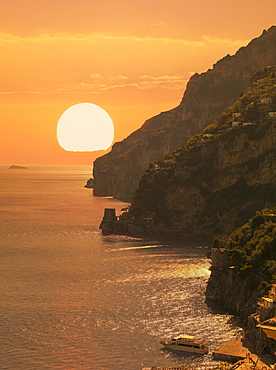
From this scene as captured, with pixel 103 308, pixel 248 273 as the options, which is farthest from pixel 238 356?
pixel 103 308

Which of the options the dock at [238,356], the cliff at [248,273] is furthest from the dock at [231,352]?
the cliff at [248,273]

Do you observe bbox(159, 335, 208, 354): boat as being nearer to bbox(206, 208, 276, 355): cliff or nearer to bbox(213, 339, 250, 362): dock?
bbox(213, 339, 250, 362): dock

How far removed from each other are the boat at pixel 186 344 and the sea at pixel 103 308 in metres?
0.94

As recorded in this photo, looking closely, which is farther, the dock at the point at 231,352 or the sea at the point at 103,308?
the sea at the point at 103,308

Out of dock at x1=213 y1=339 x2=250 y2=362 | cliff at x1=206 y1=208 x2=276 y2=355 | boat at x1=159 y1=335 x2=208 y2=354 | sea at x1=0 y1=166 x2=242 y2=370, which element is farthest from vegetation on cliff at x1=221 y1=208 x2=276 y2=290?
boat at x1=159 y1=335 x2=208 y2=354

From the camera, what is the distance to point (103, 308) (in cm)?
9769

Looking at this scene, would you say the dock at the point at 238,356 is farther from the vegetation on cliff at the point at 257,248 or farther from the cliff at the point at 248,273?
the vegetation on cliff at the point at 257,248

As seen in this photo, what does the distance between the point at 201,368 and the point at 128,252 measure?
82245mm

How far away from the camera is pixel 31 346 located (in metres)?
80.5

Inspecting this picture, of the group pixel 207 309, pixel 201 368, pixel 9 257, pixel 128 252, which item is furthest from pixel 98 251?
pixel 201 368

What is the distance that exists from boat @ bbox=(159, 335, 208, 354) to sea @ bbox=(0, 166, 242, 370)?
938mm

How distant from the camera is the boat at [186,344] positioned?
78.1 m

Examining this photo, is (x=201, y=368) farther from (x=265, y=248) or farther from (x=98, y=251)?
(x=98, y=251)

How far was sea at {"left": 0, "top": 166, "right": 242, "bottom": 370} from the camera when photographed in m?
77.7
